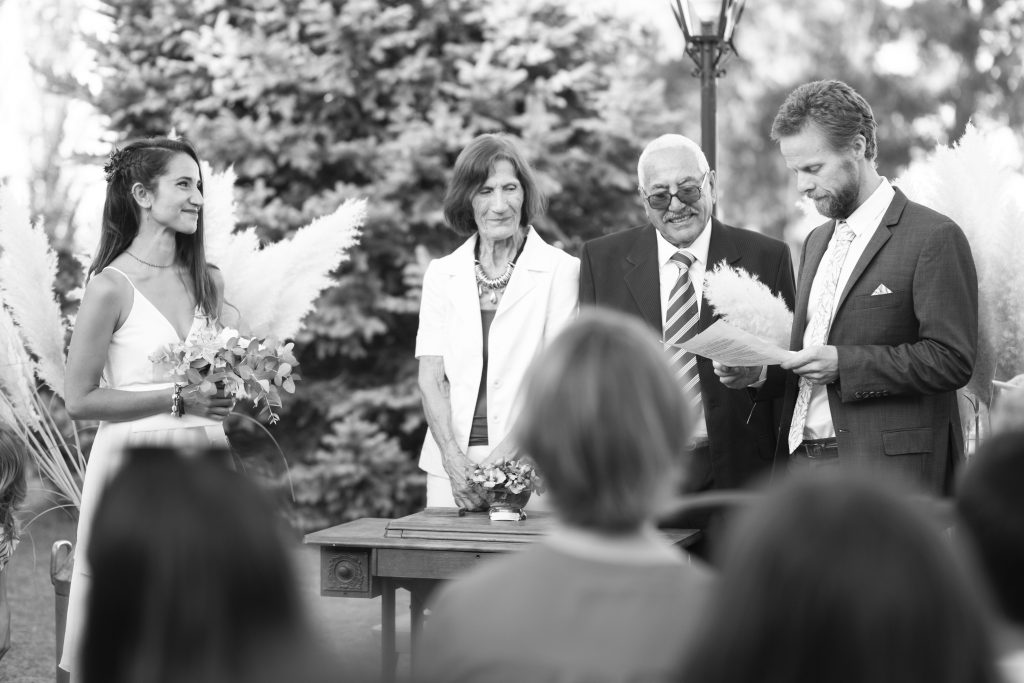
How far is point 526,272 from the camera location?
495 cm

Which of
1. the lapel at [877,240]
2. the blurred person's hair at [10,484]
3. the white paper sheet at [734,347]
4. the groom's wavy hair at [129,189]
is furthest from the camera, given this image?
the groom's wavy hair at [129,189]

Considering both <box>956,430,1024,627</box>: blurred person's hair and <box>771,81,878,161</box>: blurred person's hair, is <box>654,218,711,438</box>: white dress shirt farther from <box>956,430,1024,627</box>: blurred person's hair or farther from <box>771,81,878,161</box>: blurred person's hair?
<box>956,430,1024,627</box>: blurred person's hair

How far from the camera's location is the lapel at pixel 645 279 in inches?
186

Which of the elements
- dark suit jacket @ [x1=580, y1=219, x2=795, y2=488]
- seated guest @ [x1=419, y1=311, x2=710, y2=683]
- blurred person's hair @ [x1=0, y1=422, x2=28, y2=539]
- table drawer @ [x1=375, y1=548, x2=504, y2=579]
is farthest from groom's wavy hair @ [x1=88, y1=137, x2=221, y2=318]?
seated guest @ [x1=419, y1=311, x2=710, y2=683]

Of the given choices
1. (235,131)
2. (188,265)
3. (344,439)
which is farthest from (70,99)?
(188,265)

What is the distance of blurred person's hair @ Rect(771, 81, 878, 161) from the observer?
4.00 m

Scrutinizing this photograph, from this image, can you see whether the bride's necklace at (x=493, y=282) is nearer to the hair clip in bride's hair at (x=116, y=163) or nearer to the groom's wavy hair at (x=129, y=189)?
the groom's wavy hair at (x=129, y=189)

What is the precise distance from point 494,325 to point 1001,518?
10.8 ft

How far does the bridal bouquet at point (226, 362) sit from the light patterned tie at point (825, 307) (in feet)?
5.89

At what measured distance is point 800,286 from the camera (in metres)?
4.34

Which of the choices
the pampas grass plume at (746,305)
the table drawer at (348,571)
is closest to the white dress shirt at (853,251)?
the pampas grass plume at (746,305)

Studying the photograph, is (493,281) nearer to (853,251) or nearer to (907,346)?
(853,251)

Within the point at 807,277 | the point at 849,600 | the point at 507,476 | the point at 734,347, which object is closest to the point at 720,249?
the point at 807,277

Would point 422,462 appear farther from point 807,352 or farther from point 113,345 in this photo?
point 807,352
